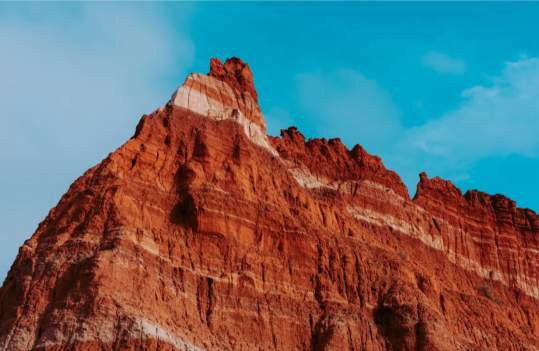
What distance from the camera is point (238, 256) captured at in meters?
75.6

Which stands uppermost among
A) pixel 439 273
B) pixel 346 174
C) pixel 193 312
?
pixel 346 174

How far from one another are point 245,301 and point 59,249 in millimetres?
12371

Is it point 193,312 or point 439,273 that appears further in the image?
point 439,273

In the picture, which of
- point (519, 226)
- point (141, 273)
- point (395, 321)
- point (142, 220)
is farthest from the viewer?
point (519, 226)

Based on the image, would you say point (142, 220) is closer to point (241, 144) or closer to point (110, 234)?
point (110, 234)

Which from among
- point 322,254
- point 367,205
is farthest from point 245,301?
point 367,205

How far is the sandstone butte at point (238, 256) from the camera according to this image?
66.9 m

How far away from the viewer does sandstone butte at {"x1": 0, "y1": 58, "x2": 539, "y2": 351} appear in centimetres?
6688

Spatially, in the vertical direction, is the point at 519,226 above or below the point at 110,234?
above

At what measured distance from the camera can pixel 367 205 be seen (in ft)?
313

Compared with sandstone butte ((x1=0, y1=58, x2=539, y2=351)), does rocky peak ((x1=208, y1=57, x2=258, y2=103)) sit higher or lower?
higher

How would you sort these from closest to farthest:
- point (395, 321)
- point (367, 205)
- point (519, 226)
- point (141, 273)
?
point (141, 273) → point (395, 321) → point (367, 205) → point (519, 226)

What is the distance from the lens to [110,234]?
69.8 meters

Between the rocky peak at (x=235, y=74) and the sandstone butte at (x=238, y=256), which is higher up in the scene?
the rocky peak at (x=235, y=74)
